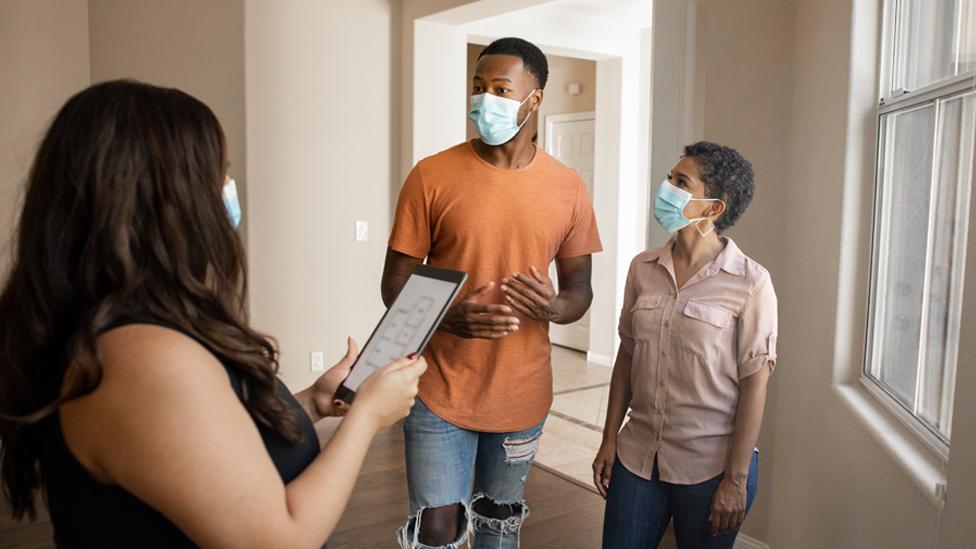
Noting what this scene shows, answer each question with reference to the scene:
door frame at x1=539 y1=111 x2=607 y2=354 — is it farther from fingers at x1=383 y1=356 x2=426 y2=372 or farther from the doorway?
fingers at x1=383 y1=356 x2=426 y2=372

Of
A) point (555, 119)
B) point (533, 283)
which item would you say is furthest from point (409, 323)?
point (555, 119)

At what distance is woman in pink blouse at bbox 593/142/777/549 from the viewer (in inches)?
63.8

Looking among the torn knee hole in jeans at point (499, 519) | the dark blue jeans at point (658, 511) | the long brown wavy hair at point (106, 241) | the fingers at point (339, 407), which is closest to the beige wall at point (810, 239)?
the dark blue jeans at point (658, 511)

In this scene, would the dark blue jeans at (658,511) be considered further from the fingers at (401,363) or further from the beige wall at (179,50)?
the beige wall at (179,50)

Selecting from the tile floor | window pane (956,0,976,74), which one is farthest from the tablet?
the tile floor

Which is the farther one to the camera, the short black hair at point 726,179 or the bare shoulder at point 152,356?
the short black hair at point 726,179

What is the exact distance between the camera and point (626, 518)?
5.52ft

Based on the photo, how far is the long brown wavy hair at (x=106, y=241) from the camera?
0.85m

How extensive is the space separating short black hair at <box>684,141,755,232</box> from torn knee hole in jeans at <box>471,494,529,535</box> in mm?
802

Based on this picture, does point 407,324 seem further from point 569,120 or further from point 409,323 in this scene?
point 569,120

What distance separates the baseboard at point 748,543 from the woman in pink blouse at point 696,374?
3.36ft

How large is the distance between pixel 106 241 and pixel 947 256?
147 centimetres

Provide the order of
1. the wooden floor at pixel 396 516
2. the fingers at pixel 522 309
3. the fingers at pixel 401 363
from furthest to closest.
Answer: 1. the wooden floor at pixel 396 516
2. the fingers at pixel 522 309
3. the fingers at pixel 401 363

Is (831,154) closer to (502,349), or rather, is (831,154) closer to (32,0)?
(502,349)
